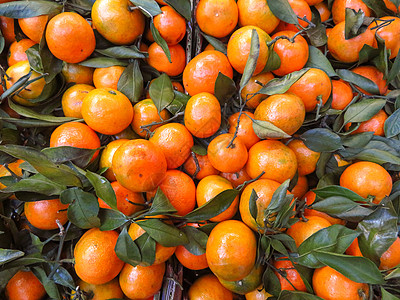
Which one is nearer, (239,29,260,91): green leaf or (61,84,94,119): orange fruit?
(239,29,260,91): green leaf

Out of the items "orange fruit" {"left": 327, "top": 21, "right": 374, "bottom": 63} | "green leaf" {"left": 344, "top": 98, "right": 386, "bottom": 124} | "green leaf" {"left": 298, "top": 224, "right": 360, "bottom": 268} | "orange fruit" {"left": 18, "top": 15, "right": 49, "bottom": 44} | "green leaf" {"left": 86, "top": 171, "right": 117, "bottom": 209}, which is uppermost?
"orange fruit" {"left": 18, "top": 15, "right": 49, "bottom": 44}

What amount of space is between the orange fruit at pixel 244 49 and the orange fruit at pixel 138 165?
447mm

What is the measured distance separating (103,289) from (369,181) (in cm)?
94

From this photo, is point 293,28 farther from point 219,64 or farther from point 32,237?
point 32,237

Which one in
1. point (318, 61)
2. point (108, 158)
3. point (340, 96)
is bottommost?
point (108, 158)

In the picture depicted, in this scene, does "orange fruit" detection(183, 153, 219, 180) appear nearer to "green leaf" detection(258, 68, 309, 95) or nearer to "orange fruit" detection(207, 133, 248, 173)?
"orange fruit" detection(207, 133, 248, 173)

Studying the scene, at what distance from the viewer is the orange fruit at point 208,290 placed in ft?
3.05

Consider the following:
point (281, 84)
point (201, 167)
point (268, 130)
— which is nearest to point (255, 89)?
point (281, 84)

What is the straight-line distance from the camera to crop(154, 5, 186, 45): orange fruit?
1.06 metres

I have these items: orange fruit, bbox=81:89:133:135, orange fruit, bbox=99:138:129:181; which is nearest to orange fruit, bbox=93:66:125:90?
orange fruit, bbox=81:89:133:135

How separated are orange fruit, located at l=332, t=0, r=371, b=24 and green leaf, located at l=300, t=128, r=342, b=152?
1.93ft

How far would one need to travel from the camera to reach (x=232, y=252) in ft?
2.54

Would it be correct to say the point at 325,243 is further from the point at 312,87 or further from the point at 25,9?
the point at 25,9

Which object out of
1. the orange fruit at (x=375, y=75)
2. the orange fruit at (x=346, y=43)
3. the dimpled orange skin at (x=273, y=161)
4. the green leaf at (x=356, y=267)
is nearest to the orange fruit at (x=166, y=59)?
the dimpled orange skin at (x=273, y=161)
